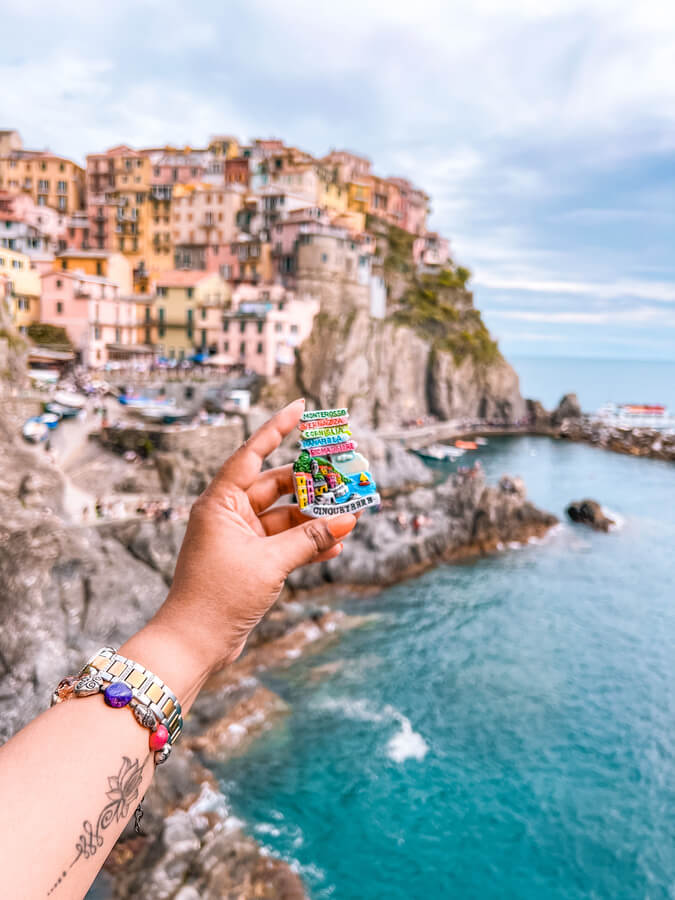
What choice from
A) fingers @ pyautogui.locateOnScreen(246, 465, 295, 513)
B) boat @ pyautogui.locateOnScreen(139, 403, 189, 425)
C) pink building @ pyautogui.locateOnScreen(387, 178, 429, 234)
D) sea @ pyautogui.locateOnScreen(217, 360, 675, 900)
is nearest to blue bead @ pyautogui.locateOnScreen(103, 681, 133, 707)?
fingers @ pyautogui.locateOnScreen(246, 465, 295, 513)

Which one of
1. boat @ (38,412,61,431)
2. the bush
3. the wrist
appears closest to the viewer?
the wrist

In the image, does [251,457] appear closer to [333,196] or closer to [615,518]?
[615,518]

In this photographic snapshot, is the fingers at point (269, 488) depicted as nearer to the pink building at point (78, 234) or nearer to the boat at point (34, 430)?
the boat at point (34, 430)

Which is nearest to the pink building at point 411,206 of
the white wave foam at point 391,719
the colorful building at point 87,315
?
the colorful building at point 87,315

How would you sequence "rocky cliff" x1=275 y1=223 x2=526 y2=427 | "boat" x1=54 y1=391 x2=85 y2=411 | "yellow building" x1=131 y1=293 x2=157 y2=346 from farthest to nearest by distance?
1. "rocky cliff" x1=275 y1=223 x2=526 y2=427
2. "yellow building" x1=131 y1=293 x2=157 y2=346
3. "boat" x1=54 y1=391 x2=85 y2=411

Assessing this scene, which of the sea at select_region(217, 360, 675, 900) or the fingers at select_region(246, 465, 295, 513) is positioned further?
the sea at select_region(217, 360, 675, 900)

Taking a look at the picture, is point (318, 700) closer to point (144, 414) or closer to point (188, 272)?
point (144, 414)

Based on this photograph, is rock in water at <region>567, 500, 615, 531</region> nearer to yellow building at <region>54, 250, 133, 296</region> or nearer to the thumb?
yellow building at <region>54, 250, 133, 296</region>
